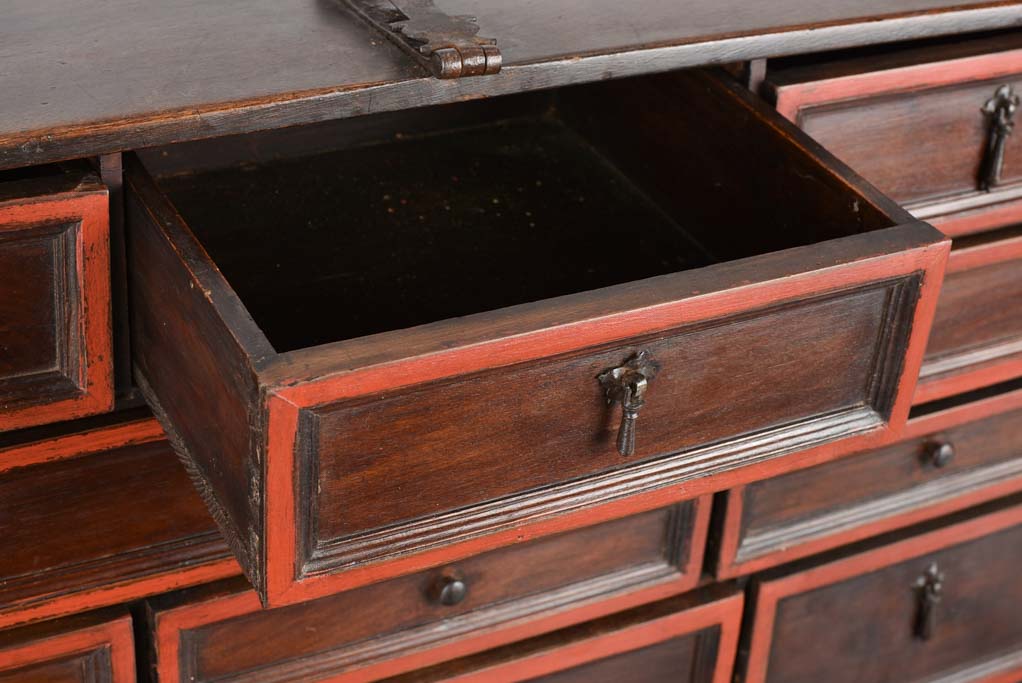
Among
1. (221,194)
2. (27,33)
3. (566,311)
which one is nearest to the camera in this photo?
(566,311)

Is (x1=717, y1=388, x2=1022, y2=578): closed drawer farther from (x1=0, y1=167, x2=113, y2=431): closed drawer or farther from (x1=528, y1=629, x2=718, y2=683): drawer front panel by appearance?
(x1=0, y1=167, x2=113, y2=431): closed drawer

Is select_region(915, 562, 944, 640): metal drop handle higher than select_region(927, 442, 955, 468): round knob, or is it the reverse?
select_region(927, 442, 955, 468): round knob

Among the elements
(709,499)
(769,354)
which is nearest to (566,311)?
(769,354)

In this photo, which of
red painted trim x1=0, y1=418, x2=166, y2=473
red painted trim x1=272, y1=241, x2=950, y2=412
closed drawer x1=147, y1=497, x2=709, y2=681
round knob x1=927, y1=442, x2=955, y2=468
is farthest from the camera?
round knob x1=927, y1=442, x2=955, y2=468

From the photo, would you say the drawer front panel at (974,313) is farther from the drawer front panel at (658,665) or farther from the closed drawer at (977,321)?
the drawer front panel at (658,665)

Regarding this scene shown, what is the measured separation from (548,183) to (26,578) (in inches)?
18.8

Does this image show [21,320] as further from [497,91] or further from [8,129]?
[497,91]

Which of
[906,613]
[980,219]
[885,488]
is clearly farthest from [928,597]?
[980,219]

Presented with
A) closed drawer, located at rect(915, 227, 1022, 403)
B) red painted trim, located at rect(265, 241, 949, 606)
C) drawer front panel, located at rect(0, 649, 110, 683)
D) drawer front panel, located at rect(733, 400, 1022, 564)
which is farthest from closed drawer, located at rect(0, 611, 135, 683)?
closed drawer, located at rect(915, 227, 1022, 403)

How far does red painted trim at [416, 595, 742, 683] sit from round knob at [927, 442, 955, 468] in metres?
0.21

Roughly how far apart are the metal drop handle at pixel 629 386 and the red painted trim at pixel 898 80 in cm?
28

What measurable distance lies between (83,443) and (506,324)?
0.31 m

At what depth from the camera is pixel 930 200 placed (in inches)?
41.0

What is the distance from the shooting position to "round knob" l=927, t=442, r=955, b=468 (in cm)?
117
